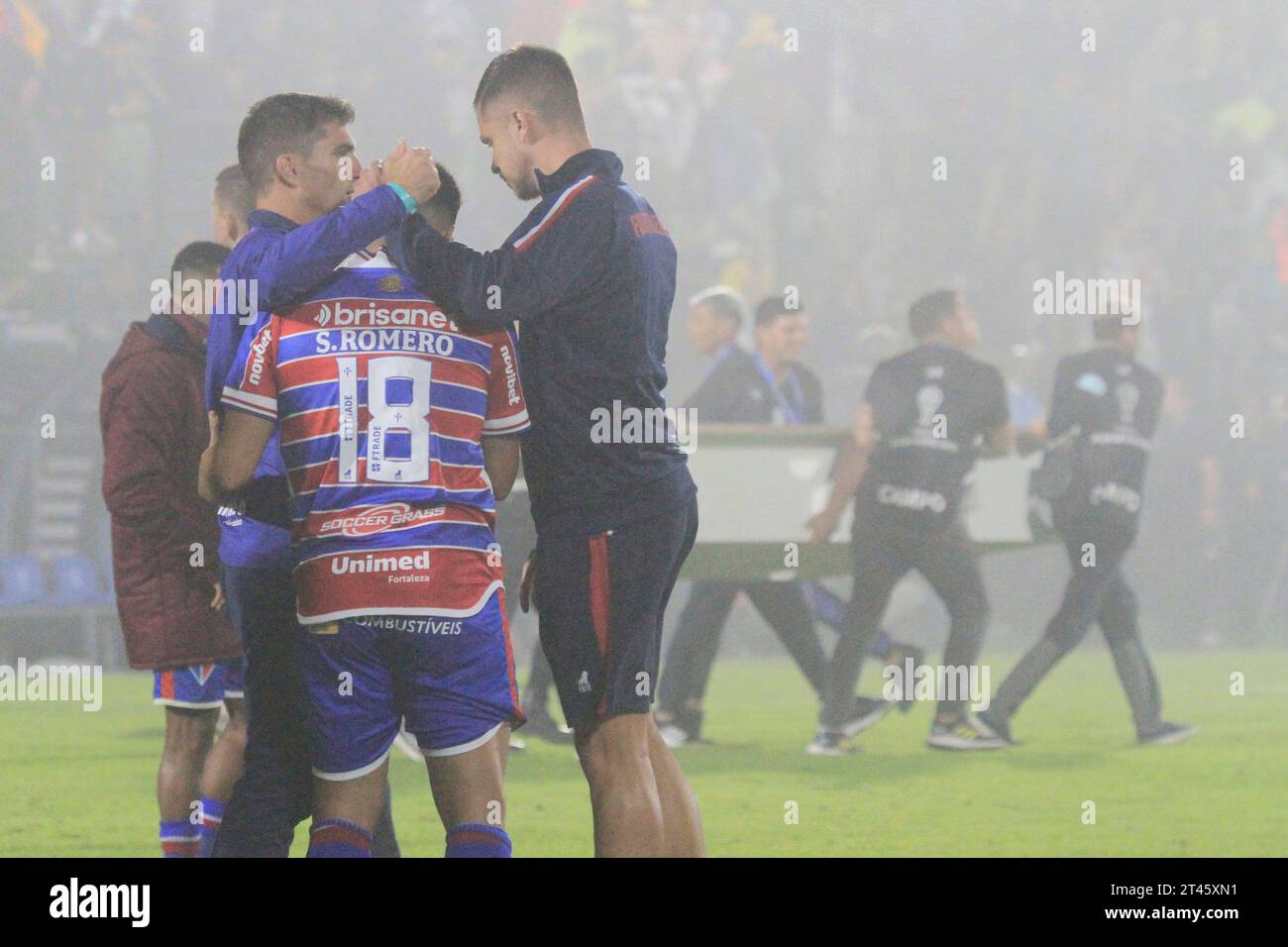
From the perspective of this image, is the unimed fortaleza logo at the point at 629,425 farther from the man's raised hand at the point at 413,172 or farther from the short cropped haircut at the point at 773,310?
the short cropped haircut at the point at 773,310

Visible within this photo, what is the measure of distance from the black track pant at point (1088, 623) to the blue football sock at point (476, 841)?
14.6 ft

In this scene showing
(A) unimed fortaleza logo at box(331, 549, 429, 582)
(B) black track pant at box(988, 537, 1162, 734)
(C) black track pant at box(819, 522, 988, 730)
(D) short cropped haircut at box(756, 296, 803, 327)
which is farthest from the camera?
(D) short cropped haircut at box(756, 296, 803, 327)

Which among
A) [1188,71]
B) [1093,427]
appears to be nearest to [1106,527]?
[1093,427]

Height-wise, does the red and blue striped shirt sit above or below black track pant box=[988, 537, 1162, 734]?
above

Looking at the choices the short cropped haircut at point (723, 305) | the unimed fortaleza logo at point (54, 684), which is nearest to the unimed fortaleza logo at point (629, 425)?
the short cropped haircut at point (723, 305)

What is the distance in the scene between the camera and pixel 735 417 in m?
8.04

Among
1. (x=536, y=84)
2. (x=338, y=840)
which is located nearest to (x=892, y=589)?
(x=536, y=84)

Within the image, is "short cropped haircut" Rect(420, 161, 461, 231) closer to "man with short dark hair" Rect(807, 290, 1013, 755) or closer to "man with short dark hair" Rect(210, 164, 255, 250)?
"man with short dark hair" Rect(210, 164, 255, 250)

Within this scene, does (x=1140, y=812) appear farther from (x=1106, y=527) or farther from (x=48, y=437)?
(x=48, y=437)

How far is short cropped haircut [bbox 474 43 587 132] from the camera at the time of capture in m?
3.51

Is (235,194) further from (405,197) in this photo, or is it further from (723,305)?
(723,305)

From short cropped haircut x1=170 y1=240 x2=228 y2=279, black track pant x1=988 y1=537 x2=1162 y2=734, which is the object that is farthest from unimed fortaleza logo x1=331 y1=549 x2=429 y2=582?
black track pant x1=988 y1=537 x2=1162 y2=734
